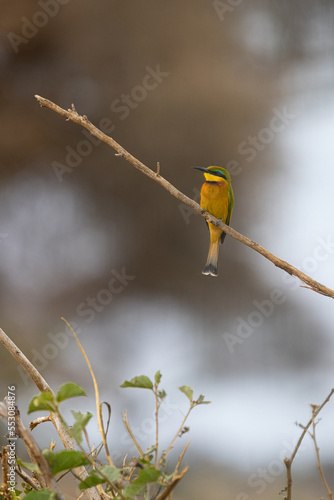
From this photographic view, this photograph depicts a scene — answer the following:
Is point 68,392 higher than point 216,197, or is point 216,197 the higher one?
point 216,197

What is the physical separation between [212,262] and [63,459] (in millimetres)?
949

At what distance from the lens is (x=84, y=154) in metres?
2.21

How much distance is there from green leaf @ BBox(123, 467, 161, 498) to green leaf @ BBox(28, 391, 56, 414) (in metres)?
0.07

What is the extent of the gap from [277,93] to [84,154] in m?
0.91

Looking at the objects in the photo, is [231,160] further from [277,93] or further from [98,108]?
[98,108]

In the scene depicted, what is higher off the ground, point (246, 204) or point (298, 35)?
point (298, 35)

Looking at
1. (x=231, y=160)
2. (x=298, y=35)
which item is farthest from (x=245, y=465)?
(x=298, y=35)

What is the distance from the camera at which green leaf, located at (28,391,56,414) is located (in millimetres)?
314

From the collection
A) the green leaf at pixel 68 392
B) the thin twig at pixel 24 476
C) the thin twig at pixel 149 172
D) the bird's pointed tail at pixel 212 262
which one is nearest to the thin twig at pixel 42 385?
the thin twig at pixel 24 476

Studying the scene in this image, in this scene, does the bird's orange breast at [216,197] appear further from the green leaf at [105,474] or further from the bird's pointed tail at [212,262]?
the green leaf at [105,474]

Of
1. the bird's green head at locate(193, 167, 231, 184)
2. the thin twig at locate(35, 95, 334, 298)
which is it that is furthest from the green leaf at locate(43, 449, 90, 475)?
the bird's green head at locate(193, 167, 231, 184)

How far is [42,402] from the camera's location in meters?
0.32

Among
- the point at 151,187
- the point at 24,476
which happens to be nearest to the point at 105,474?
the point at 24,476

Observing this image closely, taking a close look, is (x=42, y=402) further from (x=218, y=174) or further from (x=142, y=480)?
(x=218, y=174)
